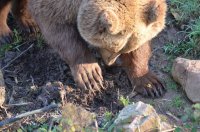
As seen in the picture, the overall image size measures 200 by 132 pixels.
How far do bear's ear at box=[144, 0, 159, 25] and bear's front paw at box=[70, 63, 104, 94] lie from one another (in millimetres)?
672

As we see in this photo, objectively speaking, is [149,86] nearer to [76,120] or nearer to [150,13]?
[150,13]

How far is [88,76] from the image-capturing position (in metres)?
4.82

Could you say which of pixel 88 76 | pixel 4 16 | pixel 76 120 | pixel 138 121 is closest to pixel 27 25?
pixel 4 16

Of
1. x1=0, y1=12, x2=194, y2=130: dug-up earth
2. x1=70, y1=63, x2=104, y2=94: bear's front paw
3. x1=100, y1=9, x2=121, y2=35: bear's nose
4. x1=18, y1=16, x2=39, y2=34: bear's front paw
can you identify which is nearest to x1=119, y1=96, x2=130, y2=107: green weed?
x1=0, y1=12, x2=194, y2=130: dug-up earth

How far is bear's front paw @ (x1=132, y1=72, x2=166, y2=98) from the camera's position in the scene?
486 centimetres

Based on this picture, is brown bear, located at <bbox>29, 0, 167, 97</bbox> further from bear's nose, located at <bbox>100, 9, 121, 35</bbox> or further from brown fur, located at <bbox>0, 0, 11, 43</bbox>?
brown fur, located at <bbox>0, 0, 11, 43</bbox>

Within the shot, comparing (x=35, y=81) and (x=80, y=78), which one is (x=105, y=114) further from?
(x=35, y=81)

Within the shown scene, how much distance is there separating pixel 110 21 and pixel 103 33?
257mm

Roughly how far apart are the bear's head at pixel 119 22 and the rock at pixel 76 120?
2.74 ft

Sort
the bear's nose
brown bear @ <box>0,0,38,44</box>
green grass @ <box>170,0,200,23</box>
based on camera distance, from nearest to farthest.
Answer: the bear's nose < green grass @ <box>170,0,200,23</box> < brown bear @ <box>0,0,38,44</box>

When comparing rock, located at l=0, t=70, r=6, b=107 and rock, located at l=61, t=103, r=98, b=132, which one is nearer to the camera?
rock, located at l=61, t=103, r=98, b=132

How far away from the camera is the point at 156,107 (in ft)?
15.4

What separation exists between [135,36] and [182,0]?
1430 mm

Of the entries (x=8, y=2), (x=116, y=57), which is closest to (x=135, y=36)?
(x=116, y=57)
